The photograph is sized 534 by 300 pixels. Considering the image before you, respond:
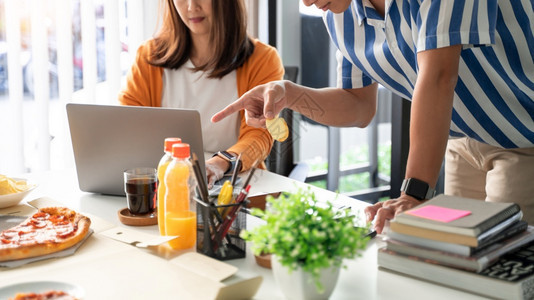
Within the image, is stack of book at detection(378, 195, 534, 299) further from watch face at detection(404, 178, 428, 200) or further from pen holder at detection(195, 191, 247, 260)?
pen holder at detection(195, 191, 247, 260)

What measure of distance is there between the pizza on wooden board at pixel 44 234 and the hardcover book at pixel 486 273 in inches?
24.7

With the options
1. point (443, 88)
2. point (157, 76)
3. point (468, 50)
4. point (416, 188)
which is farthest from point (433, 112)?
point (157, 76)

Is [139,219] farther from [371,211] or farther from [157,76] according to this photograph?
[157,76]

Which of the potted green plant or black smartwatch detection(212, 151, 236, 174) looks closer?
the potted green plant

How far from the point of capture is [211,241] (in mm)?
→ 1131

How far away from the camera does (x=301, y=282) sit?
91 cm

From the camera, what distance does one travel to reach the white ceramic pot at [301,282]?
91cm

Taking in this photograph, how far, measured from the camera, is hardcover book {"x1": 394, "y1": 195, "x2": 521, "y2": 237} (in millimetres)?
988

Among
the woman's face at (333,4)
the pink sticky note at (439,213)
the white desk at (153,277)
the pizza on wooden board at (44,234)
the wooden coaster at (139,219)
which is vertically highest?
the woman's face at (333,4)

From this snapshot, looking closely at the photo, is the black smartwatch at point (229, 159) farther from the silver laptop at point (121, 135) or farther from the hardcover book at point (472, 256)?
the hardcover book at point (472, 256)

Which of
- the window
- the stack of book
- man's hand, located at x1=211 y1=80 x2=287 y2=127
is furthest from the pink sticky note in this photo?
the window

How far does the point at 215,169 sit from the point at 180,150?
54cm

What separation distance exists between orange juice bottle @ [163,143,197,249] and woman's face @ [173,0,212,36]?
1148 millimetres

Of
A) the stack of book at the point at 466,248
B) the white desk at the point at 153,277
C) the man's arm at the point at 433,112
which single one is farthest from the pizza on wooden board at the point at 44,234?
the man's arm at the point at 433,112
